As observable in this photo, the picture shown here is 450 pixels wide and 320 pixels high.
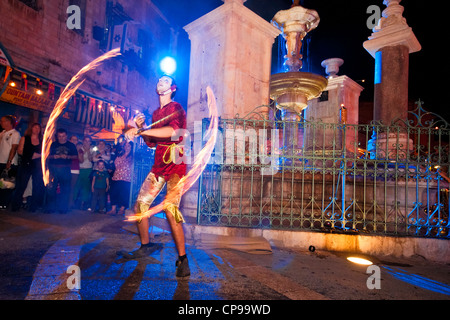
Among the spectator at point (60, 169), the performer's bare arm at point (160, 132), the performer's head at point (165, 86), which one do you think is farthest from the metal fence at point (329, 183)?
the spectator at point (60, 169)

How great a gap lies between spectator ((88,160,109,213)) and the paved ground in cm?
271

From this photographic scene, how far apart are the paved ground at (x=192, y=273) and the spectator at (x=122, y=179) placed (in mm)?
2492

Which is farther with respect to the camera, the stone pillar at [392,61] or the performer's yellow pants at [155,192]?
the stone pillar at [392,61]

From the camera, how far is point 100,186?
25.9ft

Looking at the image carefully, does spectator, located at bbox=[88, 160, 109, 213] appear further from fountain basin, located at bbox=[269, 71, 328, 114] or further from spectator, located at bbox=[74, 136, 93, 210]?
fountain basin, located at bbox=[269, 71, 328, 114]

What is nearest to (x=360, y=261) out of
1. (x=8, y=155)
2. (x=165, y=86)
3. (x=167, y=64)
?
(x=165, y=86)

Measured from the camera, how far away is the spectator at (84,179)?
8391 millimetres

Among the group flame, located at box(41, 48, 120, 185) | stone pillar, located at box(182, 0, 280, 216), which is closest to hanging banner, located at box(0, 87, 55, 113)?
flame, located at box(41, 48, 120, 185)

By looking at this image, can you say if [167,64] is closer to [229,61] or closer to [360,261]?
[229,61]

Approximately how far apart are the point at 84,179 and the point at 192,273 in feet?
21.4

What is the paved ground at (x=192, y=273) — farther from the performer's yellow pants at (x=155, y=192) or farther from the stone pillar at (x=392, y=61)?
the stone pillar at (x=392, y=61)
